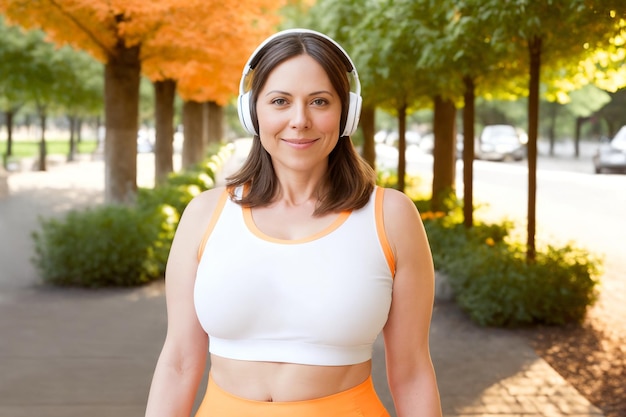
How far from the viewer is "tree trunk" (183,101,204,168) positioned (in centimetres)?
2666

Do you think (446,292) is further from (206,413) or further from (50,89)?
(50,89)

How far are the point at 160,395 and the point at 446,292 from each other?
27.5 ft

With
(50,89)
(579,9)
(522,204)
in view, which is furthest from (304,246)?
(50,89)

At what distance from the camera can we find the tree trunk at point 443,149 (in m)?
15.5

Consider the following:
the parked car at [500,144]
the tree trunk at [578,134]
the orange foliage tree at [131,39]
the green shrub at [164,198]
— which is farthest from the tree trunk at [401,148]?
the tree trunk at [578,134]

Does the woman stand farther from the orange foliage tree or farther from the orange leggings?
the orange foliage tree

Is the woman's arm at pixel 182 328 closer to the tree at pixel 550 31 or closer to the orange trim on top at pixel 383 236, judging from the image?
the orange trim on top at pixel 383 236

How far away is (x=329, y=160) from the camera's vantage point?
2289 mm

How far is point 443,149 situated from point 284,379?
13.9 meters

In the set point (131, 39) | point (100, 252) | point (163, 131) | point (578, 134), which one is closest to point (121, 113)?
point (131, 39)

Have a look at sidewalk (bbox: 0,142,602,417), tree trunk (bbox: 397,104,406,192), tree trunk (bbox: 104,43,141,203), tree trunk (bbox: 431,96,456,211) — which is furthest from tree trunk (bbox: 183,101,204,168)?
sidewalk (bbox: 0,142,602,417)

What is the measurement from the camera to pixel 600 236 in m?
16.5

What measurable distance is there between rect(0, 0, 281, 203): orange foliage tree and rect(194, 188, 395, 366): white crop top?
1125 centimetres

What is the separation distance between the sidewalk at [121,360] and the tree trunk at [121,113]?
3.21 meters
